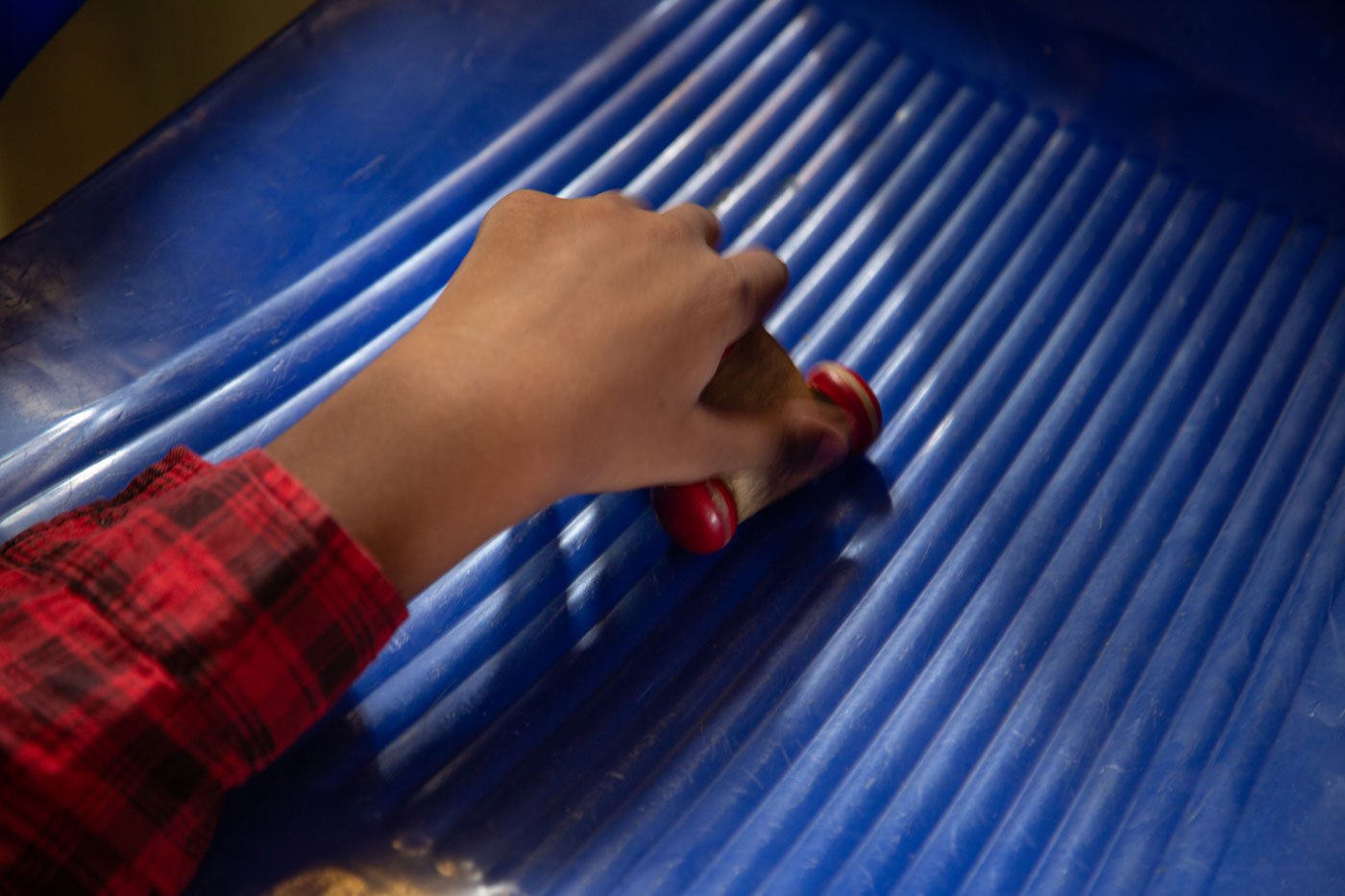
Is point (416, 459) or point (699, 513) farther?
point (699, 513)

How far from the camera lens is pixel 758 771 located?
74 cm

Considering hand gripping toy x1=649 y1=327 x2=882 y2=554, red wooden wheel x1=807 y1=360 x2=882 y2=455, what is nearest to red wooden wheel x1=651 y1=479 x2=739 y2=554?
hand gripping toy x1=649 y1=327 x2=882 y2=554

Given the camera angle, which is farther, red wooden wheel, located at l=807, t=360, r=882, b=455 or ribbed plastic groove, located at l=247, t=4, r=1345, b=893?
red wooden wheel, located at l=807, t=360, r=882, b=455

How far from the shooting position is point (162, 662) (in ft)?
1.76

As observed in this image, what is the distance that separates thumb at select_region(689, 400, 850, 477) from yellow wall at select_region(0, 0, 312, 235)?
37.1 inches

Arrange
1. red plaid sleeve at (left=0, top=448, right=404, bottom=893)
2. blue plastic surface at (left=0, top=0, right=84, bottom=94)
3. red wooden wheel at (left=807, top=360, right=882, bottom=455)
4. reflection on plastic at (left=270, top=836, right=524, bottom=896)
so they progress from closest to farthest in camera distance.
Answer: red plaid sleeve at (left=0, top=448, right=404, bottom=893) → reflection on plastic at (left=270, top=836, right=524, bottom=896) → red wooden wheel at (left=807, top=360, right=882, bottom=455) → blue plastic surface at (left=0, top=0, right=84, bottom=94)

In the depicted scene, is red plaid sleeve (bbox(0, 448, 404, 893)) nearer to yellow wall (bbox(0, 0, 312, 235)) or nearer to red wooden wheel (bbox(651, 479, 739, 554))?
red wooden wheel (bbox(651, 479, 739, 554))

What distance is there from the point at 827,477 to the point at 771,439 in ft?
0.38

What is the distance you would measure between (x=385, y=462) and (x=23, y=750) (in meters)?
0.21

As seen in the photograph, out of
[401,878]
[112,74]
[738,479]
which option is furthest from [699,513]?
[112,74]

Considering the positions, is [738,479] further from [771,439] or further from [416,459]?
[416,459]

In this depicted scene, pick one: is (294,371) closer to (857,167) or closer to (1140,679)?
(857,167)

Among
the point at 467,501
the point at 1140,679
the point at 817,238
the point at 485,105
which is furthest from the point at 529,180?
the point at 1140,679

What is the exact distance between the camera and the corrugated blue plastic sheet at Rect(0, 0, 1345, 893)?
0.71m
